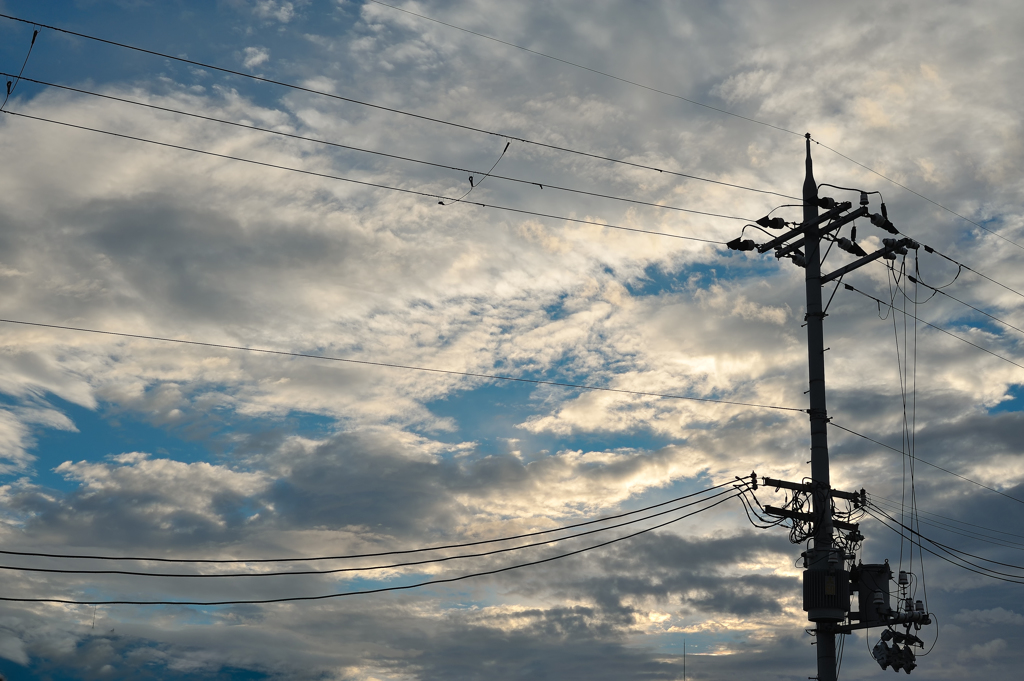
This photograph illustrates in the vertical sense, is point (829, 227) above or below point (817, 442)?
above

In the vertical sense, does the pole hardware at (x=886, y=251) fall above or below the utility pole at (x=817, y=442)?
above

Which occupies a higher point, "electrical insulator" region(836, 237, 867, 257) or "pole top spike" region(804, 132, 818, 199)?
"pole top spike" region(804, 132, 818, 199)

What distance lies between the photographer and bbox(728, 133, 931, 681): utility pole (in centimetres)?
2705

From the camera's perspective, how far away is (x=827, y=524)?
1102 inches

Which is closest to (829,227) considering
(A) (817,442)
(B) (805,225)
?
(B) (805,225)

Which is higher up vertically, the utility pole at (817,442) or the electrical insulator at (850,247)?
the electrical insulator at (850,247)

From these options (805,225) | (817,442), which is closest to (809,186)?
(805,225)

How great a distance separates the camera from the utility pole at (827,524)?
27.0 metres

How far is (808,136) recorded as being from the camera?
1238 inches

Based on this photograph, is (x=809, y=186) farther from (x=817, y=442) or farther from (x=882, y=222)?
(x=817, y=442)

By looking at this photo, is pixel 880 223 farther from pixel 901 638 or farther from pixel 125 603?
pixel 125 603

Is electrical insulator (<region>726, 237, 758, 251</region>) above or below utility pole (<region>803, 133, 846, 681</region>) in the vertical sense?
above

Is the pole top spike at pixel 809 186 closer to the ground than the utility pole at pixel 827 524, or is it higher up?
higher up

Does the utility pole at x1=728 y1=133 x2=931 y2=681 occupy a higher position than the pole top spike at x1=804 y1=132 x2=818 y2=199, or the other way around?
the pole top spike at x1=804 y1=132 x2=818 y2=199
